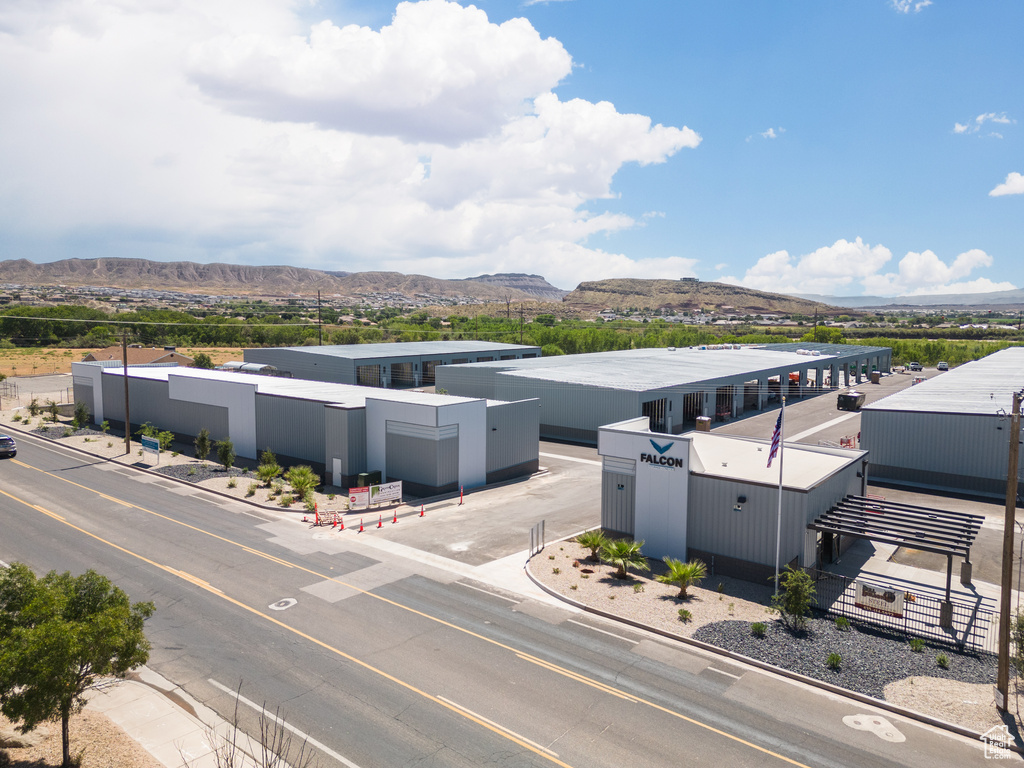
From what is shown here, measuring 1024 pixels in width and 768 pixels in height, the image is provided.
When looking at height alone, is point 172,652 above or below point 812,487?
below

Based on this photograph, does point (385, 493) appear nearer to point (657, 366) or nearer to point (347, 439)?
point (347, 439)

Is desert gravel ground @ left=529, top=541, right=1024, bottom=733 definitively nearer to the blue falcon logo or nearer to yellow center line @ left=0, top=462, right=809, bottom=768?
yellow center line @ left=0, top=462, right=809, bottom=768

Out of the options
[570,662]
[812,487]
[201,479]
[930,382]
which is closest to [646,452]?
[812,487]

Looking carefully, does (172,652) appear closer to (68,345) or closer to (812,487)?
(812,487)

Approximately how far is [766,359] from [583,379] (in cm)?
3454

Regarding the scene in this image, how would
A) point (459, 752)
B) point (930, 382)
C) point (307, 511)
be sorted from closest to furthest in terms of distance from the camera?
1. point (459, 752)
2. point (307, 511)
3. point (930, 382)

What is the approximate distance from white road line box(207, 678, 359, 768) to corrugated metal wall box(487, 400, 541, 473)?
887 inches

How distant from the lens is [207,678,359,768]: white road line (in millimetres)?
13523

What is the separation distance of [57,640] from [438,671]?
29.6 feet

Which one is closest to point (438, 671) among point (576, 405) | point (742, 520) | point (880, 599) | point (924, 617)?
point (742, 520)

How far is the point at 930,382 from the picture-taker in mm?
53688

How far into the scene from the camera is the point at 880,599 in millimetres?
20391

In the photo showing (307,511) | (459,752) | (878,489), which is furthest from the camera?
(878,489)

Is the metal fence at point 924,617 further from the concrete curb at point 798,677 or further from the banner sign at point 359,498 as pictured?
the banner sign at point 359,498
